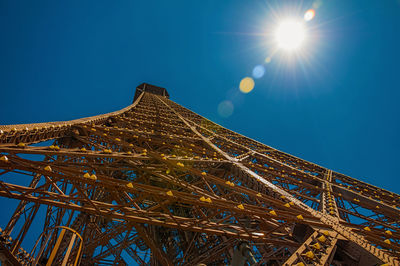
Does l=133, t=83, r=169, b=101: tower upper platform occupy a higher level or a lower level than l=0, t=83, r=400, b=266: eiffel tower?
higher

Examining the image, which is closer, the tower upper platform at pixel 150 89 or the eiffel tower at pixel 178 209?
the eiffel tower at pixel 178 209

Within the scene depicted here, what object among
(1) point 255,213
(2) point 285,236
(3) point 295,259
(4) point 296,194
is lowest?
(3) point 295,259

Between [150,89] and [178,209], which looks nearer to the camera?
[178,209]

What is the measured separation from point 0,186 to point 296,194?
641 cm

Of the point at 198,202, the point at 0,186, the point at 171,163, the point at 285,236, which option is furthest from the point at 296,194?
the point at 0,186

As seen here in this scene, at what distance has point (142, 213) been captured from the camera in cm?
360

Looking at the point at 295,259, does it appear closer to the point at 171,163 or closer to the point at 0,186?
the point at 171,163

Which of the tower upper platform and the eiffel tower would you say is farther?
the tower upper platform

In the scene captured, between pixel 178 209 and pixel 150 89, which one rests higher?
pixel 150 89

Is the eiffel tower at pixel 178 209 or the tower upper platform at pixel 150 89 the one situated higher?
the tower upper platform at pixel 150 89

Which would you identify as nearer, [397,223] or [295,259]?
[295,259]

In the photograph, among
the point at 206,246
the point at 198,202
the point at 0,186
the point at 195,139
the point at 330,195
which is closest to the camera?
the point at 0,186

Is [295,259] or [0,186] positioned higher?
[0,186]

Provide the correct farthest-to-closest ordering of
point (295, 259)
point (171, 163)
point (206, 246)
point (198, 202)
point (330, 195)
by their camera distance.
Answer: point (206, 246) < point (330, 195) < point (171, 163) < point (198, 202) < point (295, 259)
